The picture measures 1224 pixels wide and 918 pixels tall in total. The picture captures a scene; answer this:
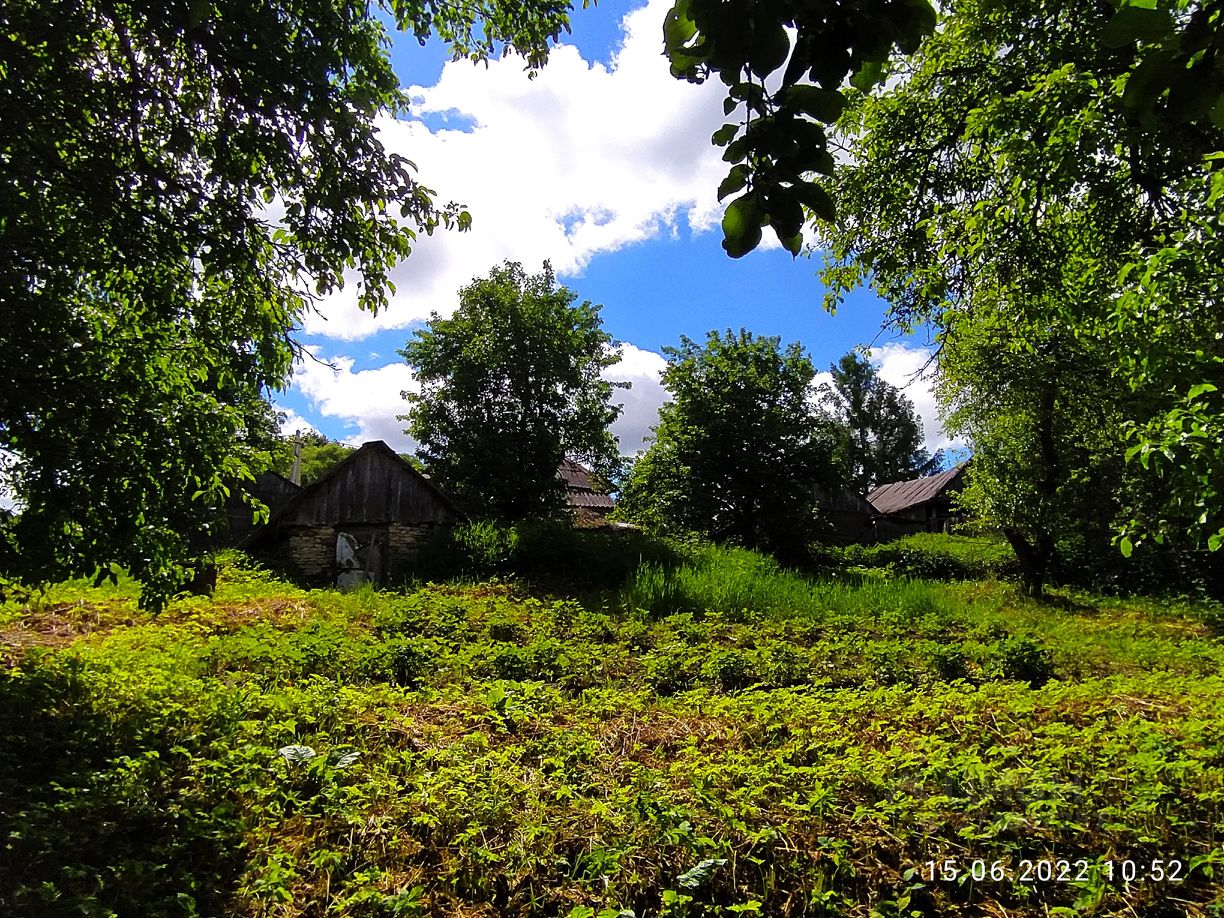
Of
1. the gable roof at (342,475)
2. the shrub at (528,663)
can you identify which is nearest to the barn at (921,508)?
the gable roof at (342,475)

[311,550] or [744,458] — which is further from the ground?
[744,458]

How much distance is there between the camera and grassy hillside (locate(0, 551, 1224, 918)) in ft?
8.54

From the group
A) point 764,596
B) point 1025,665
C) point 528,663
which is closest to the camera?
point 528,663

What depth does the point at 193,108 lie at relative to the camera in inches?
202

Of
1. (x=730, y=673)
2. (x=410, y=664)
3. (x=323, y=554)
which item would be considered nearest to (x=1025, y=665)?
(x=730, y=673)

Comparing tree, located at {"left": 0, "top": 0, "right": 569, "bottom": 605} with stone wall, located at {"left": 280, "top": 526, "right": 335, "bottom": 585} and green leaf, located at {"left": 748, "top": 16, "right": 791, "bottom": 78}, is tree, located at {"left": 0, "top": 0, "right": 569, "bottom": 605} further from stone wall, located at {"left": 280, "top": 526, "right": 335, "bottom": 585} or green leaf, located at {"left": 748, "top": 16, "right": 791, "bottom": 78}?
stone wall, located at {"left": 280, "top": 526, "right": 335, "bottom": 585}

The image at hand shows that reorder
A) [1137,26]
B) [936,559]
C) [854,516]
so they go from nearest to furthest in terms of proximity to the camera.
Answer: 1. [1137,26]
2. [936,559]
3. [854,516]

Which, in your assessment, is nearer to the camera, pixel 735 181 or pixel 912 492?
pixel 735 181

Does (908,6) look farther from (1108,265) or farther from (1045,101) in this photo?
(1108,265)

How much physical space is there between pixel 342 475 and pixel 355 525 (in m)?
1.20

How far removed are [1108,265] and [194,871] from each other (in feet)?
26.0

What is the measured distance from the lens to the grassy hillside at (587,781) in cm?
260

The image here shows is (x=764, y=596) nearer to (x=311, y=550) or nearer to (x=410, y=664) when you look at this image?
(x=410, y=664)

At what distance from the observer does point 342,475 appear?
1462 centimetres
